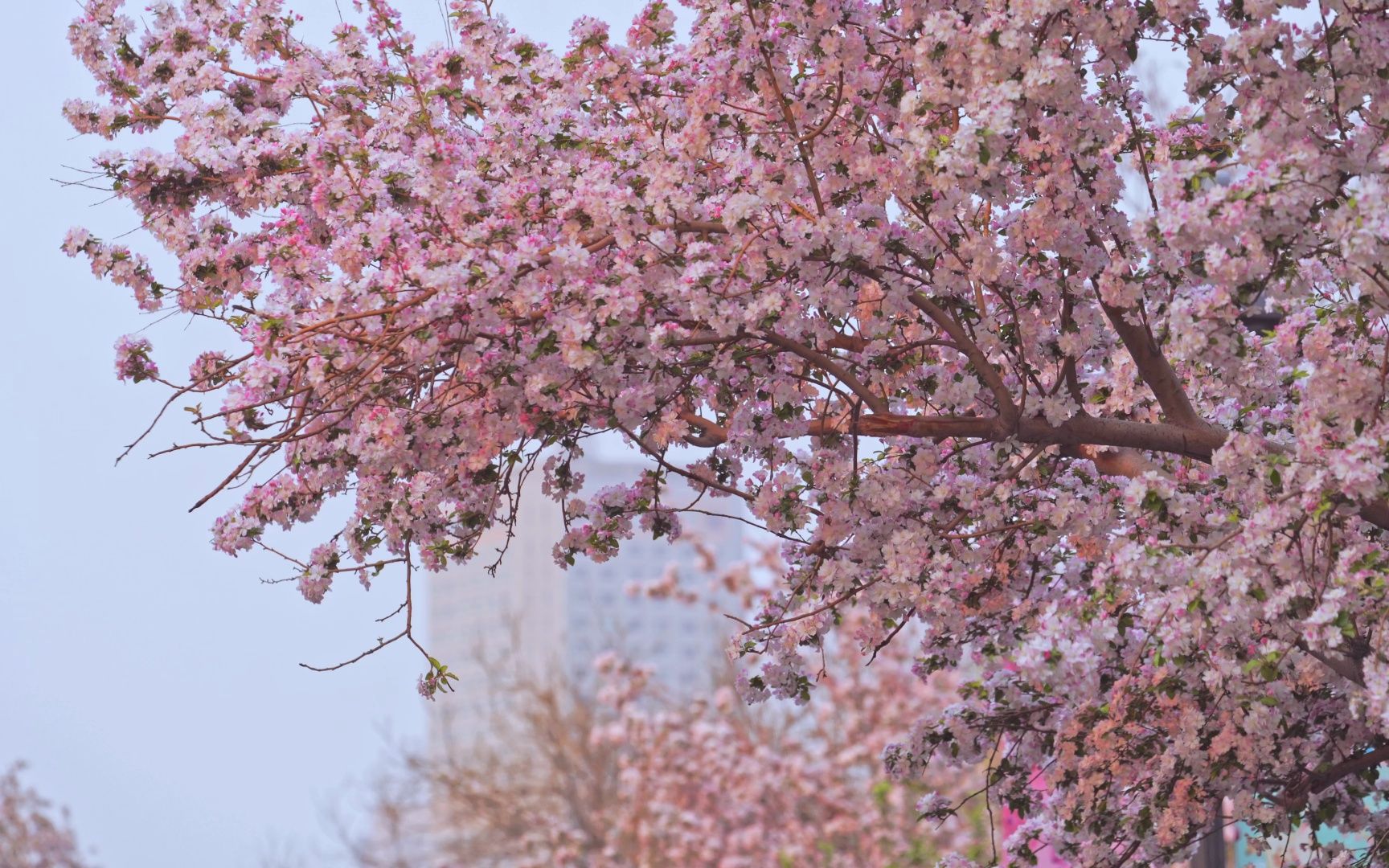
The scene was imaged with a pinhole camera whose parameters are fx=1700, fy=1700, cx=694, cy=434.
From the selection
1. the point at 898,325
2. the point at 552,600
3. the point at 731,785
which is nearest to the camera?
the point at 898,325

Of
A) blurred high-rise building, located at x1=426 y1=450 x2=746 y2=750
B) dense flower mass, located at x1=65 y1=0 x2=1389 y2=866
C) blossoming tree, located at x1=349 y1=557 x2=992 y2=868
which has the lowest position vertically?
dense flower mass, located at x1=65 y1=0 x2=1389 y2=866

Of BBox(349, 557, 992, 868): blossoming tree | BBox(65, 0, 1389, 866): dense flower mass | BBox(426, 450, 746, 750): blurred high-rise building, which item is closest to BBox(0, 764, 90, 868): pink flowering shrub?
BBox(349, 557, 992, 868): blossoming tree

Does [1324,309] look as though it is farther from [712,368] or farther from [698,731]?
[698,731]

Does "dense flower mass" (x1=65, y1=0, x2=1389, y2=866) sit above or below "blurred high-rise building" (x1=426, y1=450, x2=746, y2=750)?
below

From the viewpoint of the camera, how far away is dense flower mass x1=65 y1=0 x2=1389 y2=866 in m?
4.36

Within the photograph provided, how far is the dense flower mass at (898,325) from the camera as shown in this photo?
14.3 ft

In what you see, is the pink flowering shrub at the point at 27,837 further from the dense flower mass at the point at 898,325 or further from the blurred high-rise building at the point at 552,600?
the blurred high-rise building at the point at 552,600

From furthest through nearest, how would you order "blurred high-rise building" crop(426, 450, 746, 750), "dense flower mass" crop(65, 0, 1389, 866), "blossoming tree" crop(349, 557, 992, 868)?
"blurred high-rise building" crop(426, 450, 746, 750) → "blossoming tree" crop(349, 557, 992, 868) → "dense flower mass" crop(65, 0, 1389, 866)

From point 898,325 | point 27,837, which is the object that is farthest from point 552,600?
point 898,325

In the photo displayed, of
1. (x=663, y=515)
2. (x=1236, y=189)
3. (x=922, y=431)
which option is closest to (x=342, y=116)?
(x=663, y=515)

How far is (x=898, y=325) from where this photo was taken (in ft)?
18.6

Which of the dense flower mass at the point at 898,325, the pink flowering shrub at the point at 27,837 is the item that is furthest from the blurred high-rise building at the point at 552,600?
the dense flower mass at the point at 898,325

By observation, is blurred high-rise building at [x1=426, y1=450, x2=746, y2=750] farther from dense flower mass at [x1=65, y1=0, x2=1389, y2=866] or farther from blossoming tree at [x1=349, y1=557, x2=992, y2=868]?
dense flower mass at [x1=65, y1=0, x2=1389, y2=866]

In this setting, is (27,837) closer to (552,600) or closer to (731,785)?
(731,785)
